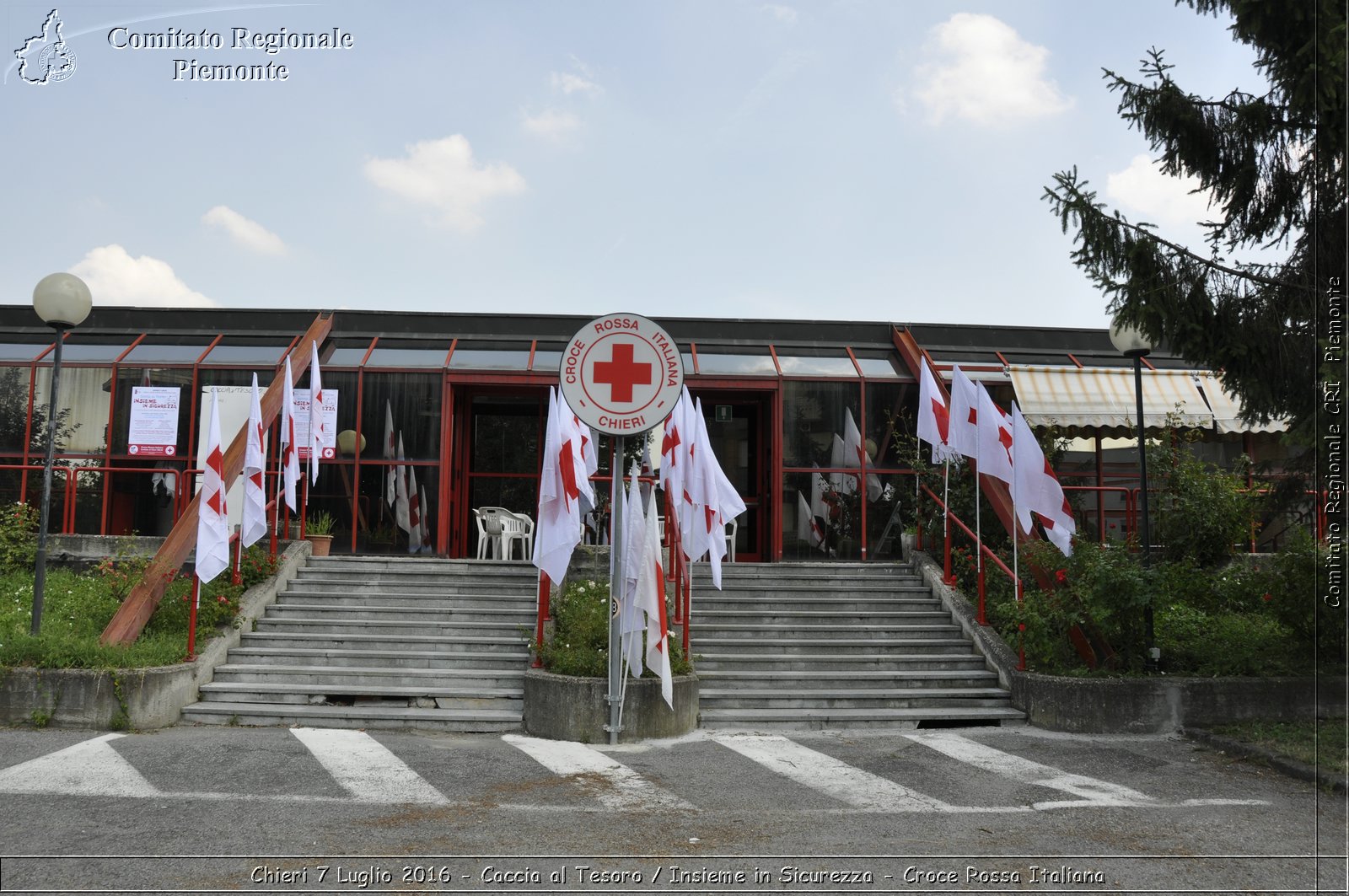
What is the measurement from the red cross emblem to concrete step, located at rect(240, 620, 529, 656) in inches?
147

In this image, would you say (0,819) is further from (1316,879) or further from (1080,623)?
(1080,623)

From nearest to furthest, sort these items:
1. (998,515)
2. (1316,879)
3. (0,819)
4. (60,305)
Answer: (1316,879) → (0,819) → (60,305) → (998,515)

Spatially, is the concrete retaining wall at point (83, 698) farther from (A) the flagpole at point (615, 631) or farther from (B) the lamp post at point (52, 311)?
(A) the flagpole at point (615, 631)

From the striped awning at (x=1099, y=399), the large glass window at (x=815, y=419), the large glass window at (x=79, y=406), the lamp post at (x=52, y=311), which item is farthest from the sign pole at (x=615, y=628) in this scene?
the large glass window at (x=79, y=406)

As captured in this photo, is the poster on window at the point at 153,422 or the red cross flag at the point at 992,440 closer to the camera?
the red cross flag at the point at 992,440

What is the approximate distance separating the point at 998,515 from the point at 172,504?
11.8m

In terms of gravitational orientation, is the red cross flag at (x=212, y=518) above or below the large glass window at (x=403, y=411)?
below

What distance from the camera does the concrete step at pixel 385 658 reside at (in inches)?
390

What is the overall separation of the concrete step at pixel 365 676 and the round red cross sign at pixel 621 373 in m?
3.27

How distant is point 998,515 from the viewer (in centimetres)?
1217

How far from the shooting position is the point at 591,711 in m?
8.12

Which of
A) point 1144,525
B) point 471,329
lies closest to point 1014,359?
point 1144,525

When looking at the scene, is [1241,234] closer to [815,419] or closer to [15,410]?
[815,419]

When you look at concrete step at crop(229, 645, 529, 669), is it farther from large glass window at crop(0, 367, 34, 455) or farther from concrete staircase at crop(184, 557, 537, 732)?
large glass window at crop(0, 367, 34, 455)
